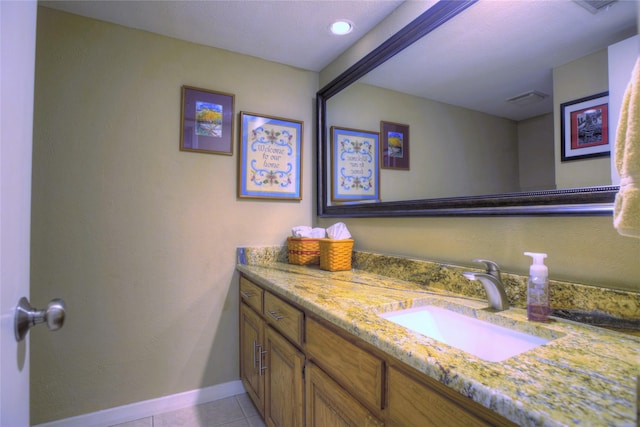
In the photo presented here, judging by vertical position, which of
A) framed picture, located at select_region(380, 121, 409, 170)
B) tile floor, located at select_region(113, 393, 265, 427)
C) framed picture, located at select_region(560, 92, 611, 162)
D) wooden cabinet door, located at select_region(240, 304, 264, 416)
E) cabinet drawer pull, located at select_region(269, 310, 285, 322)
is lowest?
tile floor, located at select_region(113, 393, 265, 427)

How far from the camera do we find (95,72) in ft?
5.26

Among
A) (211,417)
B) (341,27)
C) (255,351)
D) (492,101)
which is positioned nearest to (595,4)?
(492,101)

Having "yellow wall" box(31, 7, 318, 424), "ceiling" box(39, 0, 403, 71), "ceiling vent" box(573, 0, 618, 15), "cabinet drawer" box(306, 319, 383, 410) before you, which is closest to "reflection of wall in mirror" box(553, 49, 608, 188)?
"ceiling vent" box(573, 0, 618, 15)

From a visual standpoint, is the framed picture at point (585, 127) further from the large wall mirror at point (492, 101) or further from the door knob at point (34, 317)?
the door knob at point (34, 317)

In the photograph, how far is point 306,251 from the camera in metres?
1.86

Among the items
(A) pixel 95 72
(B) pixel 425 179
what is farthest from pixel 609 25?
(A) pixel 95 72

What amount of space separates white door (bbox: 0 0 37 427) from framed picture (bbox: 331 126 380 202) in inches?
55.6

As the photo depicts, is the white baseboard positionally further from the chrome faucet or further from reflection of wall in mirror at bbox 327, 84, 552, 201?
the chrome faucet

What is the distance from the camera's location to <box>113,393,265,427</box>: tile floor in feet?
5.33

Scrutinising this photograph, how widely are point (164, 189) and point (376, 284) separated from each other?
1303 millimetres

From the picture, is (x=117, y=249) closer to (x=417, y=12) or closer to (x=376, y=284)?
(x=376, y=284)

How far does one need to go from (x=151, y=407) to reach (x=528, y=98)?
7.58ft

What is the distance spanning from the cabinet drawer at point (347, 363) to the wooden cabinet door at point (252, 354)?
1.83ft

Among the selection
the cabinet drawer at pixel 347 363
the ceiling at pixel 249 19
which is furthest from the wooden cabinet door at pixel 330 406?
the ceiling at pixel 249 19
